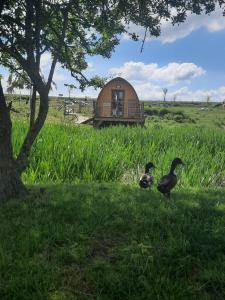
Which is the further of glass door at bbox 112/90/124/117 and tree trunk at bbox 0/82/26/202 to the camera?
glass door at bbox 112/90/124/117

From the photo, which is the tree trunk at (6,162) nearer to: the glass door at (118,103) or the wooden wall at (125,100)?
the wooden wall at (125,100)

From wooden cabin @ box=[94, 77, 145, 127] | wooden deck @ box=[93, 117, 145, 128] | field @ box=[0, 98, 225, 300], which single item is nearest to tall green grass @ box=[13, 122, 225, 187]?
field @ box=[0, 98, 225, 300]

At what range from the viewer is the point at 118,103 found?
119 ft

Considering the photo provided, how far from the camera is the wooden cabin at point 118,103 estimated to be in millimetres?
34875

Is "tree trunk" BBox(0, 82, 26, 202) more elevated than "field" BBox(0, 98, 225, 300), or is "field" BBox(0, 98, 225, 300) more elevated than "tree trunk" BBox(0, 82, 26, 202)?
"tree trunk" BBox(0, 82, 26, 202)

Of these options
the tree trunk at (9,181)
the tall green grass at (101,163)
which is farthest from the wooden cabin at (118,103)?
the tree trunk at (9,181)

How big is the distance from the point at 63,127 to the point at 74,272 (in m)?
16.3

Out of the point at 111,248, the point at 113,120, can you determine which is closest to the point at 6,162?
the point at 111,248

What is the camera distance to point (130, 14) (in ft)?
30.0

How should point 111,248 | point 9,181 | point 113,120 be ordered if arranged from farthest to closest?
1. point 113,120
2. point 9,181
3. point 111,248

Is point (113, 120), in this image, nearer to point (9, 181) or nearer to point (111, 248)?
point (9, 181)

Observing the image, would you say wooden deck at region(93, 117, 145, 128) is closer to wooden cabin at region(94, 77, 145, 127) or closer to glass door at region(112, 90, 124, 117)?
wooden cabin at region(94, 77, 145, 127)

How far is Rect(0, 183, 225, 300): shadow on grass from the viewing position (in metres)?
5.80

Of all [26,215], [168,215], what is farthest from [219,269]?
[26,215]
